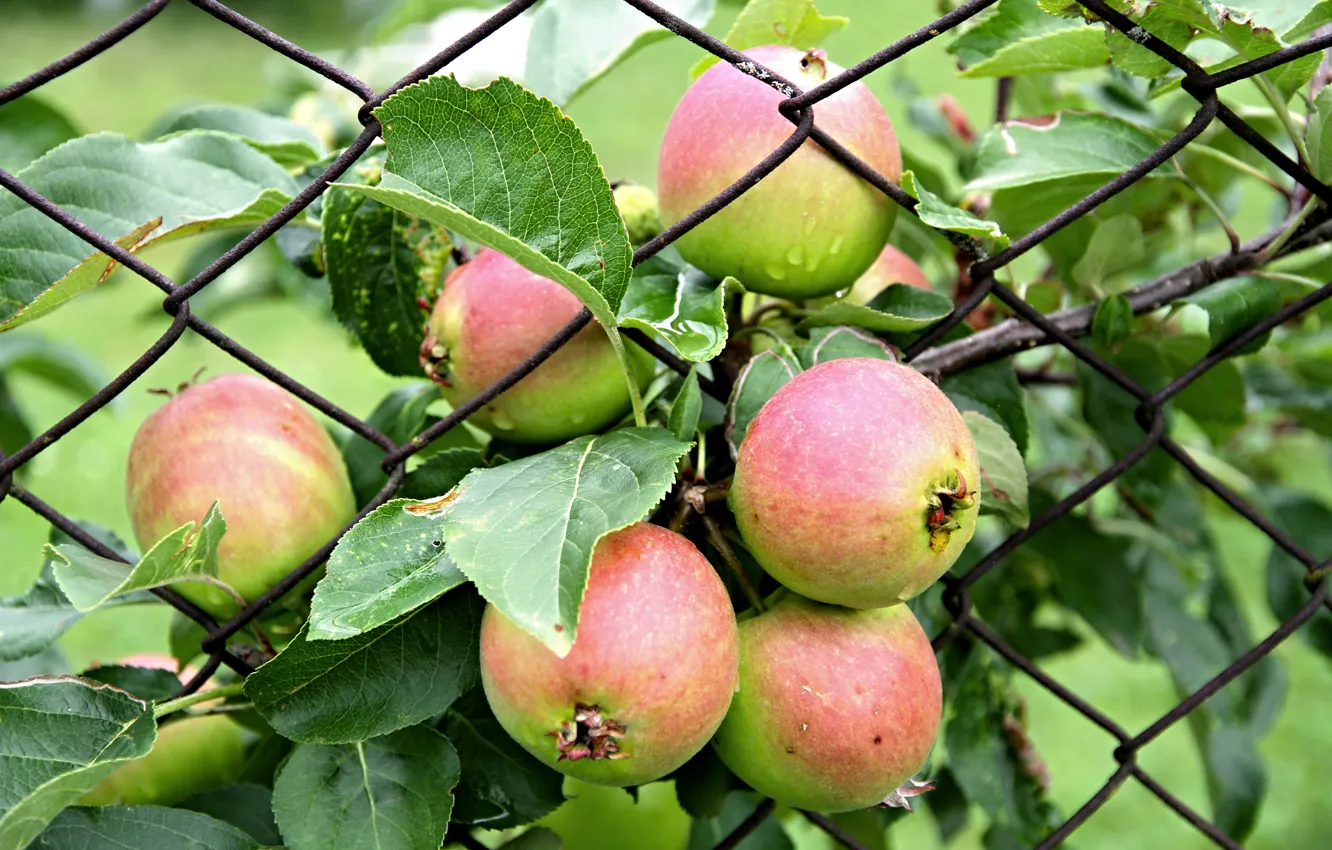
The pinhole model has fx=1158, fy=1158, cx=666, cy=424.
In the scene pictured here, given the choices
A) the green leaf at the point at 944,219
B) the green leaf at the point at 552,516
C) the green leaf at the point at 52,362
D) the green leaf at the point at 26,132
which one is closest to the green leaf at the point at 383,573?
the green leaf at the point at 552,516

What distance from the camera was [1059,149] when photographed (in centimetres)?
62

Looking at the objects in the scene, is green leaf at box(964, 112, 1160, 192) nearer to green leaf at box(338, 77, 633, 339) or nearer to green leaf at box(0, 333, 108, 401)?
green leaf at box(338, 77, 633, 339)

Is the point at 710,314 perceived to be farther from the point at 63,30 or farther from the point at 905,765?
the point at 63,30

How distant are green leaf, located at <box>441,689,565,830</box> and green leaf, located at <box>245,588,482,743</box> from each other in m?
0.07

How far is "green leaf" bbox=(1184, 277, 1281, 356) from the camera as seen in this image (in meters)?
0.60

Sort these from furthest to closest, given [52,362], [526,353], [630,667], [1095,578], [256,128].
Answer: [52,362]
[1095,578]
[256,128]
[526,353]
[630,667]

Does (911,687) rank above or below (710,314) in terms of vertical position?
below

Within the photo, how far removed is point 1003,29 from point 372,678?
18.6 inches

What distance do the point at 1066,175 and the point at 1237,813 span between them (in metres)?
0.58

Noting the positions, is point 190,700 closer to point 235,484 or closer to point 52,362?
point 235,484

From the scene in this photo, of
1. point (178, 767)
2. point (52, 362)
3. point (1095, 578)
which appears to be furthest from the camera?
point (52, 362)

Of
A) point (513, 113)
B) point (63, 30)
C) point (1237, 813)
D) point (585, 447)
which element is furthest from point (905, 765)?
point (63, 30)

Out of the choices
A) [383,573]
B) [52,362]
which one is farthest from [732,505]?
[52,362]

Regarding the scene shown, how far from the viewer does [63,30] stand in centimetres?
670
